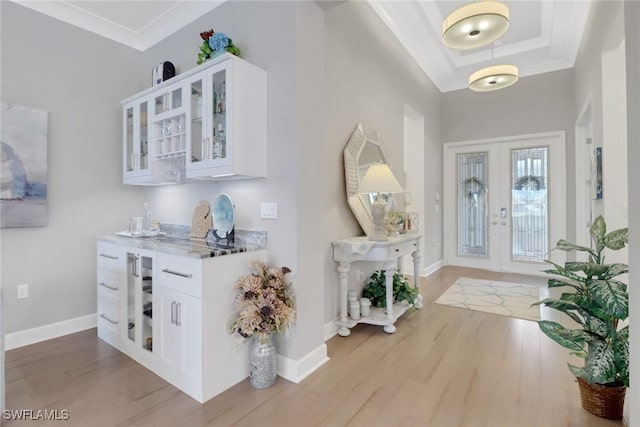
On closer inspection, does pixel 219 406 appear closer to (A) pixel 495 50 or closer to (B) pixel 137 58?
(B) pixel 137 58

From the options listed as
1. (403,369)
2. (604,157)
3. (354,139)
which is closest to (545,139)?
(604,157)

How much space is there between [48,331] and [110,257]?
96 centimetres

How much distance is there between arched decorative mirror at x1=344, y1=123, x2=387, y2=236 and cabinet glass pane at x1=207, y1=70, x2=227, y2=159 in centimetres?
128

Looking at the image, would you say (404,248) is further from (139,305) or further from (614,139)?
(139,305)

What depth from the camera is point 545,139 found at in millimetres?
5262

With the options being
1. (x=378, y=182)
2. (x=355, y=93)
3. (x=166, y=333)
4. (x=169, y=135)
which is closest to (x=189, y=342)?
(x=166, y=333)

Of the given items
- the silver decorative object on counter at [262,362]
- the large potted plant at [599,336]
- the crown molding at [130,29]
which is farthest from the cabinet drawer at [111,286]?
the large potted plant at [599,336]

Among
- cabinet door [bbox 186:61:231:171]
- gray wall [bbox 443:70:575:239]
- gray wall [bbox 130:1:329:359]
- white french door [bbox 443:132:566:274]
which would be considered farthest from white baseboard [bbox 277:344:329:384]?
gray wall [bbox 443:70:575:239]

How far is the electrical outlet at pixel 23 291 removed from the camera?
8.84 feet

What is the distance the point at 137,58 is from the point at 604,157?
4.84 m

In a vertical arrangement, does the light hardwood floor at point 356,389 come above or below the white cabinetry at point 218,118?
below

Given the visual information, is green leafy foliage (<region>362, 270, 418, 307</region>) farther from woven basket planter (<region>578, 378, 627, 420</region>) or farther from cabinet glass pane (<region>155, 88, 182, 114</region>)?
cabinet glass pane (<region>155, 88, 182, 114</region>)

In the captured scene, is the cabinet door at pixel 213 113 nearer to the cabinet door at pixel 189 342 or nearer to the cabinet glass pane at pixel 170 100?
the cabinet glass pane at pixel 170 100

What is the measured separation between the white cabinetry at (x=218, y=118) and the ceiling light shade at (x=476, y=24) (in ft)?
6.18
